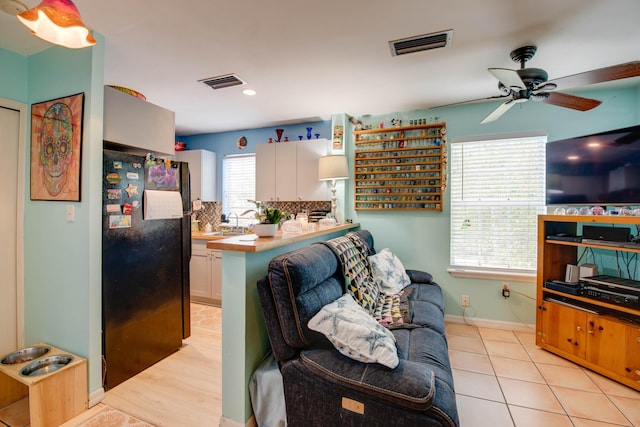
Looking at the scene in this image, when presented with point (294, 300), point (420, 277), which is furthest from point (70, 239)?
point (420, 277)

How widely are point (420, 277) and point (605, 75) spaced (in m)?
2.16

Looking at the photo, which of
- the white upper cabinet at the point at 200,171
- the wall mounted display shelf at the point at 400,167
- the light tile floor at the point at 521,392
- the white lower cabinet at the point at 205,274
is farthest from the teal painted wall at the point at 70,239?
the wall mounted display shelf at the point at 400,167

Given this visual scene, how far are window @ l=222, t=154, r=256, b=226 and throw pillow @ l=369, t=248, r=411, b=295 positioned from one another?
2.21 metres

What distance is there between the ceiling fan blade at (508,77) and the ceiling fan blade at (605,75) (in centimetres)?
22

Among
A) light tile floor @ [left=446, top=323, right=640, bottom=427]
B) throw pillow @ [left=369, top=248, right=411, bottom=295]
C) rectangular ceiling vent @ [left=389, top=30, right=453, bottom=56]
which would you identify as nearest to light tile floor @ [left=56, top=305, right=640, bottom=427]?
light tile floor @ [left=446, top=323, right=640, bottom=427]

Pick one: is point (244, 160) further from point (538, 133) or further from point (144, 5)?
point (538, 133)

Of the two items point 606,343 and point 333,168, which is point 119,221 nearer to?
point 333,168

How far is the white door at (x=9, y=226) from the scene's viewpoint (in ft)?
6.93

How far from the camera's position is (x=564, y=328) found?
98.3 inches

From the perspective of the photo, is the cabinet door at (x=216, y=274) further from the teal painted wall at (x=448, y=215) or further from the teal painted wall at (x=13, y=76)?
the teal painted wall at (x=13, y=76)

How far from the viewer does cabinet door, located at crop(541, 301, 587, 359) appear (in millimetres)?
2375

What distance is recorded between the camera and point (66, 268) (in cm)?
198

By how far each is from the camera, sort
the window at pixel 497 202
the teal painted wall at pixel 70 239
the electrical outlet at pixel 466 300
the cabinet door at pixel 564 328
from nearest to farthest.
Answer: the teal painted wall at pixel 70 239 → the cabinet door at pixel 564 328 → the window at pixel 497 202 → the electrical outlet at pixel 466 300

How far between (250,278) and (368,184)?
2.31 metres
